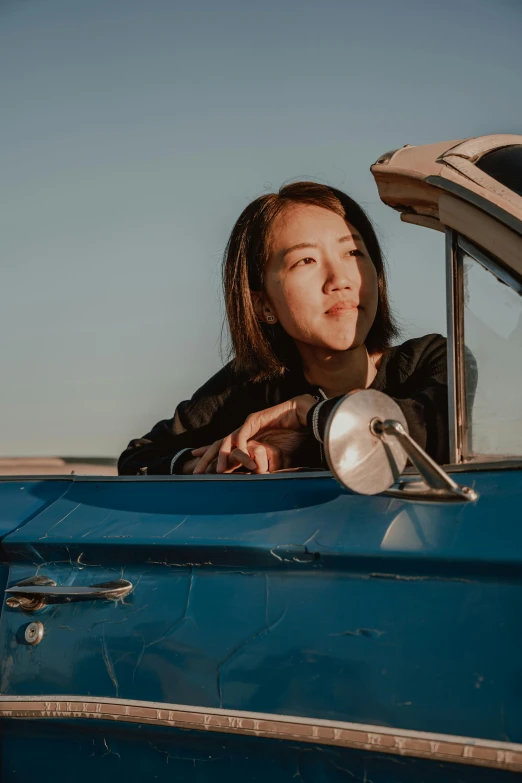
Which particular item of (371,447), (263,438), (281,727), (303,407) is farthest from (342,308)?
(281,727)

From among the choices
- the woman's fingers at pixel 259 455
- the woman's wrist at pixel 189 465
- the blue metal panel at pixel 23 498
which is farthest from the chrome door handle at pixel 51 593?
the woman's wrist at pixel 189 465

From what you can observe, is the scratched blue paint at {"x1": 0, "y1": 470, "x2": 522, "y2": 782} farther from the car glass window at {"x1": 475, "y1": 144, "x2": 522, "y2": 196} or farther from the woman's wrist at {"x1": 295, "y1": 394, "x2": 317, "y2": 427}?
the car glass window at {"x1": 475, "y1": 144, "x2": 522, "y2": 196}

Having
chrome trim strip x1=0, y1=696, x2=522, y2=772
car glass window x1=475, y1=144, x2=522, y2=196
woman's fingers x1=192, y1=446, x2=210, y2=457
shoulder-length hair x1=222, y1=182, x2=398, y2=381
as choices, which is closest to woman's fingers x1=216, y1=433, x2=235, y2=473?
woman's fingers x1=192, y1=446, x2=210, y2=457

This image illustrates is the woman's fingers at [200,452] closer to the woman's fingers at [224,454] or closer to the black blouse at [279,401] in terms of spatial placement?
the black blouse at [279,401]

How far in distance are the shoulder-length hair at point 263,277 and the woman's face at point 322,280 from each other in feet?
0.30

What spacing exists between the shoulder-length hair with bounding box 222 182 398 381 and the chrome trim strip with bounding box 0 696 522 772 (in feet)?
4.26

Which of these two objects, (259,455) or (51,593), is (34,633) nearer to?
(51,593)

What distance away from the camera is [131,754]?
1.53 meters

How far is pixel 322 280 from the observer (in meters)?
2.29

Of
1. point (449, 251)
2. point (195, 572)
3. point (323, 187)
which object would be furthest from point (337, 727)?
point (323, 187)

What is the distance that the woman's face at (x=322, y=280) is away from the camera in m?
2.26

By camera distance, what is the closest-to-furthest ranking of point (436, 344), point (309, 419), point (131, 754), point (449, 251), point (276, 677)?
1. point (276, 677)
2. point (131, 754)
3. point (449, 251)
4. point (309, 419)
5. point (436, 344)

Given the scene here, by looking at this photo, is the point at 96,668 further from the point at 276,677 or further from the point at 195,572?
the point at 276,677

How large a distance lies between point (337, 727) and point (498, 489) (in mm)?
497
